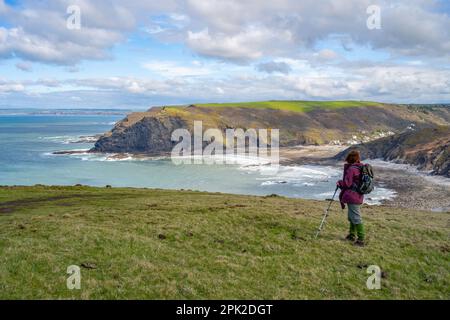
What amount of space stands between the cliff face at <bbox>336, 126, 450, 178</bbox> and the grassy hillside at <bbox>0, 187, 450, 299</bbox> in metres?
97.7

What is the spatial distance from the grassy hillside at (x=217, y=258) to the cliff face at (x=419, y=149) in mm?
97669

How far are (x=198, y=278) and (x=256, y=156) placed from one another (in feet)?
497

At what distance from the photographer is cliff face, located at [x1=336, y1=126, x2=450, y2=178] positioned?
113 meters

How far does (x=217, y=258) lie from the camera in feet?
51.4

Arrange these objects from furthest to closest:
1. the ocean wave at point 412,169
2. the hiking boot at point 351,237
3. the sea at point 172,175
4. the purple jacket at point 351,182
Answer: the ocean wave at point 412,169 → the sea at point 172,175 → the hiking boot at point 351,237 → the purple jacket at point 351,182

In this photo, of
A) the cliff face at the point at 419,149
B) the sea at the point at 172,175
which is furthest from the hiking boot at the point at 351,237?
the cliff face at the point at 419,149

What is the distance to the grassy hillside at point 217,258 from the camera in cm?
1275

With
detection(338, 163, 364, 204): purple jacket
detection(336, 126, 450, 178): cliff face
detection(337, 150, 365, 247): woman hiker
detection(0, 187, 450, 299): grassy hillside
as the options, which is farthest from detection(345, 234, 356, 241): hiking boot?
detection(336, 126, 450, 178): cliff face

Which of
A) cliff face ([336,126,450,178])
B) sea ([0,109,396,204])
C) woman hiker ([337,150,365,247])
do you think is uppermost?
woman hiker ([337,150,365,247])

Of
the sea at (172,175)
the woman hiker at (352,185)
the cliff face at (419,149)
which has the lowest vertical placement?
the sea at (172,175)

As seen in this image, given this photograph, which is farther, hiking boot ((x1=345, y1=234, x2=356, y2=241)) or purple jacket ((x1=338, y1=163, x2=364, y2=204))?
hiking boot ((x1=345, y1=234, x2=356, y2=241))

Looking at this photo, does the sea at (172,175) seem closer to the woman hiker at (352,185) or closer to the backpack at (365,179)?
the woman hiker at (352,185)

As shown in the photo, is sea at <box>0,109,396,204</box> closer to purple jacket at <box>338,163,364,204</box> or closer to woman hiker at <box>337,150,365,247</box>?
woman hiker at <box>337,150,365,247</box>
